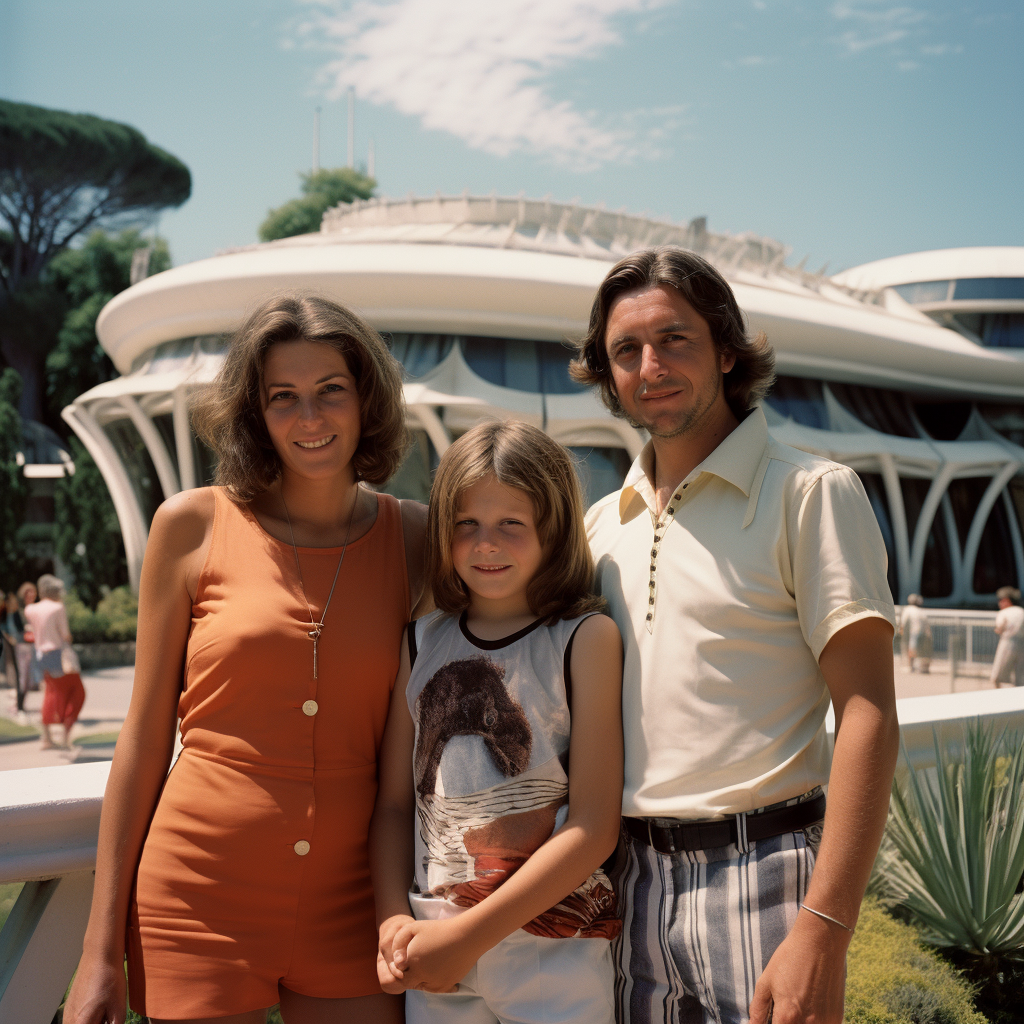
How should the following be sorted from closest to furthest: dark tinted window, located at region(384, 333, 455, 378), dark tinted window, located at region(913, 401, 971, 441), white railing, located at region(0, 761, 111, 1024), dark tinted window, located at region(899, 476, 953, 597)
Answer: white railing, located at region(0, 761, 111, 1024), dark tinted window, located at region(384, 333, 455, 378), dark tinted window, located at region(899, 476, 953, 597), dark tinted window, located at region(913, 401, 971, 441)

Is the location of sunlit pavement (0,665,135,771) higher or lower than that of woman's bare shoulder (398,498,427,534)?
lower

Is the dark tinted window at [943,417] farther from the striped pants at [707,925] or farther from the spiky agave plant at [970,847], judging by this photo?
the striped pants at [707,925]

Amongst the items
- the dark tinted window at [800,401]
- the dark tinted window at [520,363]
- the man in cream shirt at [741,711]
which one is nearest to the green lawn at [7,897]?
the man in cream shirt at [741,711]

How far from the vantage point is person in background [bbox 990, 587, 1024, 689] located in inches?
487

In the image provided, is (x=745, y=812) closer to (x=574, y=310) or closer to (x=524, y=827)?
(x=524, y=827)

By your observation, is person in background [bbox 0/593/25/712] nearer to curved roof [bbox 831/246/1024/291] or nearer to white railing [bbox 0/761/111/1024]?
white railing [bbox 0/761/111/1024]

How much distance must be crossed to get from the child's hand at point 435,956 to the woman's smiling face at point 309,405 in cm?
107

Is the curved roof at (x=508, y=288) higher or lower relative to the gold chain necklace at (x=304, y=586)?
higher

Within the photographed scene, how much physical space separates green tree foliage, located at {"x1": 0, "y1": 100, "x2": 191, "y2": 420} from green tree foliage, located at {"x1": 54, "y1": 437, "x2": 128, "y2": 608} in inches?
460

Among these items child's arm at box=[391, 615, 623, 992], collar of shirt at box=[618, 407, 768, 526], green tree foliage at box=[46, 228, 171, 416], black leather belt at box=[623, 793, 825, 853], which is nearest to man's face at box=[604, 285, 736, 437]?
collar of shirt at box=[618, 407, 768, 526]

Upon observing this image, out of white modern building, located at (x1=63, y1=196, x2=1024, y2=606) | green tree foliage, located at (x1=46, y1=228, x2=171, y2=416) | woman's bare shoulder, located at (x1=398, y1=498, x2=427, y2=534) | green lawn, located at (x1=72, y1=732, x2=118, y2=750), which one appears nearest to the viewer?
woman's bare shoulder, located at (x1=398, y1=498, x2=427, y2=534)

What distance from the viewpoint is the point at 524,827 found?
1842 mm

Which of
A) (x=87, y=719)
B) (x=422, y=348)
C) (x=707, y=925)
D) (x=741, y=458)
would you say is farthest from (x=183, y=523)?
(x=422, y=348)

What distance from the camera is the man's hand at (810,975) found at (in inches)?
64.7
